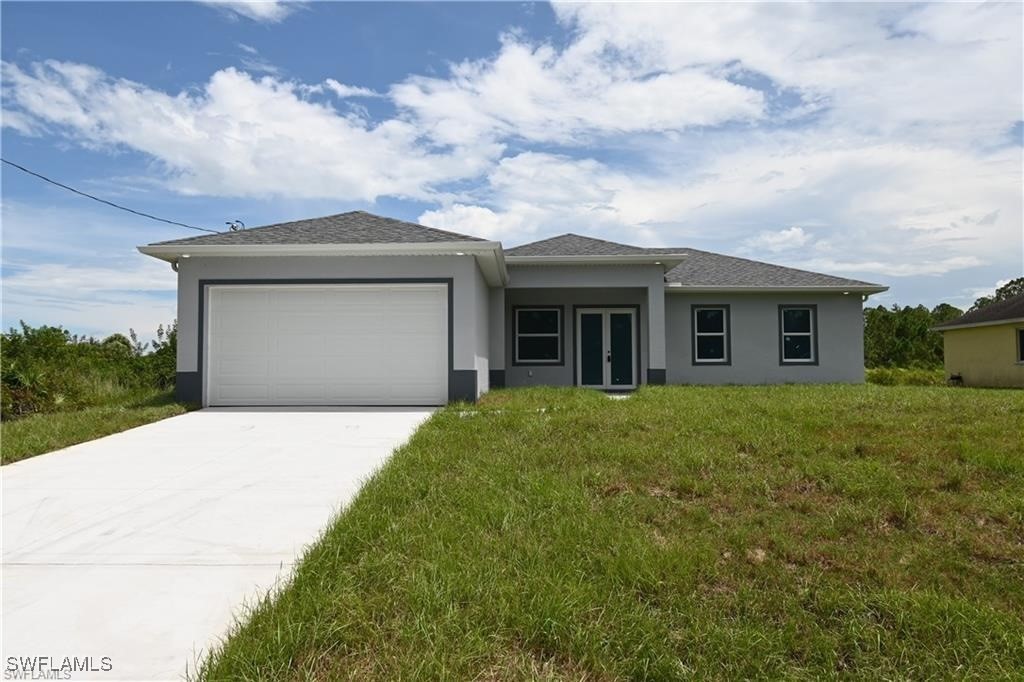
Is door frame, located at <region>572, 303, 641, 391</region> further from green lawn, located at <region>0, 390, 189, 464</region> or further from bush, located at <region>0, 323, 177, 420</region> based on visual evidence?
bush, located at <region>0, 323, 177, 420</region>

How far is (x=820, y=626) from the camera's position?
9.62ft

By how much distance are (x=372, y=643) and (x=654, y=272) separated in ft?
42.8

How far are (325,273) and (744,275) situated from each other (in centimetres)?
1202

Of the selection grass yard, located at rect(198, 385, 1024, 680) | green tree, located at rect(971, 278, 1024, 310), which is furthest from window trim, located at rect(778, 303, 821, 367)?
green tree, located at rect(971, 278, 1024, 310)

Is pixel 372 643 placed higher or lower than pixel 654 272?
lower

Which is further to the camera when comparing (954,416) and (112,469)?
(954,416)

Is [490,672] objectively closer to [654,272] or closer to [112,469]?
[112,469]

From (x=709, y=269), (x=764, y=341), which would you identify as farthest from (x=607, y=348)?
(x=764, y=341)

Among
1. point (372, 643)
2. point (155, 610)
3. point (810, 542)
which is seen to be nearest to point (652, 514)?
point (810, 542)

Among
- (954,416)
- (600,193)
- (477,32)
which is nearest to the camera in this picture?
(954,416)

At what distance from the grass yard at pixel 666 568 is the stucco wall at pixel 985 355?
16961 mm

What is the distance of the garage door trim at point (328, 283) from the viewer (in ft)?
37.7

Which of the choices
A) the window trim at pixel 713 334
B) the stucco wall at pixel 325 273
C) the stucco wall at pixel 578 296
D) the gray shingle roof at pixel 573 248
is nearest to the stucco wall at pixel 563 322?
the stucco wall at pixel 578 296

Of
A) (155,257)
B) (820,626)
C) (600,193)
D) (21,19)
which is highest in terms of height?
(21,19)
